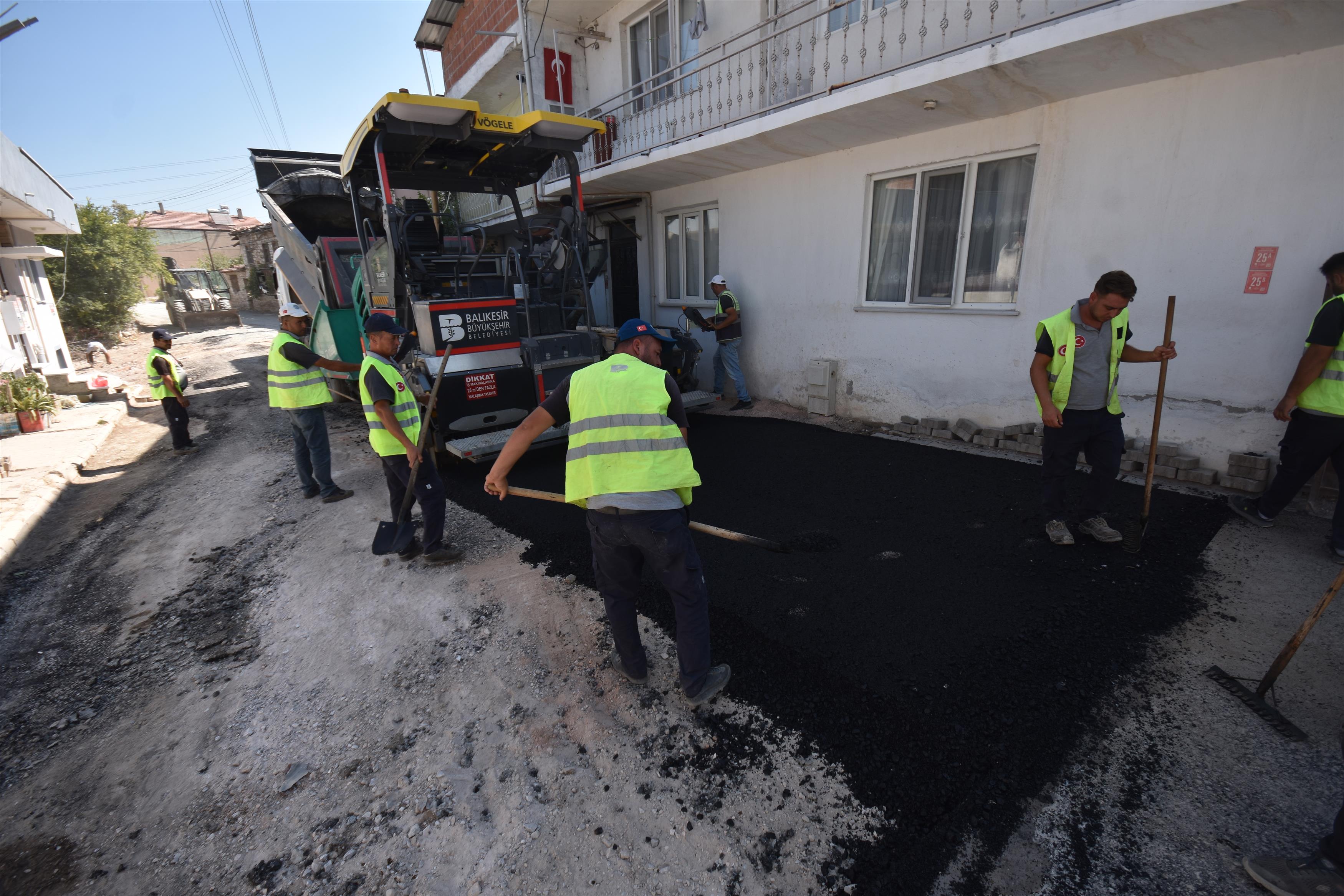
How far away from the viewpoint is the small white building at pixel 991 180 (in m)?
3.94

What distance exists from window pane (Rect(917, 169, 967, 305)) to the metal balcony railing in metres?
1.18

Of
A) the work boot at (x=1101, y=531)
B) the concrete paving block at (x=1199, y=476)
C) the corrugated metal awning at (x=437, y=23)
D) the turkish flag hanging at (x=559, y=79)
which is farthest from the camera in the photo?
the corrugated metal awning at (x=437, y=23)

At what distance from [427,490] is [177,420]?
17.9ft

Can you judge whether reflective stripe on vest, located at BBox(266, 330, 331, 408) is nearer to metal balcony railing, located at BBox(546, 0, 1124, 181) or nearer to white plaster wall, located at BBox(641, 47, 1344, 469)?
metal balcony railing, located at BBox(546, 0, 1124, 181)

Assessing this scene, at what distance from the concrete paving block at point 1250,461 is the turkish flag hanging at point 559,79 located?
10031mm

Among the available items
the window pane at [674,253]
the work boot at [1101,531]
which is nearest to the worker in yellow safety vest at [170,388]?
the window pane at [674,253]

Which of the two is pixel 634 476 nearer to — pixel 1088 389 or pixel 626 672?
pixel 626 672

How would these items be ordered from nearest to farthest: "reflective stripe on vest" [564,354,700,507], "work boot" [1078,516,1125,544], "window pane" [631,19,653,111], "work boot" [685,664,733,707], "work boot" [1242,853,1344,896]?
"work boot" [1242,853,1344,896]
"reflective stripe on vest" [564,354,700,507]
"work boot" [685,664,733,707]
"work boot" [1078,516,1125,544]
"window pane" [631,19,653,111]

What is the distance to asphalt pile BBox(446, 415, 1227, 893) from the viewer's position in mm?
2117

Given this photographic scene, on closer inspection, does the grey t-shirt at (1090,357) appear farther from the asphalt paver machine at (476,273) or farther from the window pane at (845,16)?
the window pane at (845,16)

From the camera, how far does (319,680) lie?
2898mm

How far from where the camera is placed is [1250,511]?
401 centimetres

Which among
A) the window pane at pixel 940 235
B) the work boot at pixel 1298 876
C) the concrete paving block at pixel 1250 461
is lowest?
the work boot at pixel 1298 876

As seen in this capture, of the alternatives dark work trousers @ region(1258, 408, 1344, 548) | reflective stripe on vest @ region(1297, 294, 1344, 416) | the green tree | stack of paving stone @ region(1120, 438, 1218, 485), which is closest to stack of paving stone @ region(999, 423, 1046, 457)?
stack of paving stone @ region(1120, 438, 1218, 485)
